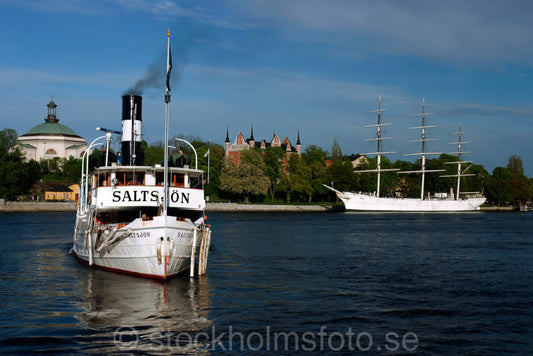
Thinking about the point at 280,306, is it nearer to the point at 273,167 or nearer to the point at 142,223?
the point at 142,223

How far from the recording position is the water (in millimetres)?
16062

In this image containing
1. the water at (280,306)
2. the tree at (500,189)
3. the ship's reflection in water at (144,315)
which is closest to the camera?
the ship's reflection in water at (144,315)

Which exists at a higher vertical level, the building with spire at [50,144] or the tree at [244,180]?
the building with spire at [50,144]

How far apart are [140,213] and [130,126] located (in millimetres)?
6427

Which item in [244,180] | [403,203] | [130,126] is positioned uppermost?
[130,126]

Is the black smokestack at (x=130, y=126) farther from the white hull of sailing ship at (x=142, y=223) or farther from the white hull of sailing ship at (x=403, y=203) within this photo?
the white hull of sailing ship at (x=403, y=203)

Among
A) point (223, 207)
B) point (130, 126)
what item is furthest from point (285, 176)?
point (130, 126)

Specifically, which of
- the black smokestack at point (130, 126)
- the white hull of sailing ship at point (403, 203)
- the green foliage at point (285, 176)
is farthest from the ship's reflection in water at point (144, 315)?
the white hull of sailing ship at point (403, 203)

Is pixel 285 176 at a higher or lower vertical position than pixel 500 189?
higher

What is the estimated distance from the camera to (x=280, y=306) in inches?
814

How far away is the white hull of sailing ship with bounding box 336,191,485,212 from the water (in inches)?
3772

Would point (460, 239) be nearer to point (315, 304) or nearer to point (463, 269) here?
point (463, 269)

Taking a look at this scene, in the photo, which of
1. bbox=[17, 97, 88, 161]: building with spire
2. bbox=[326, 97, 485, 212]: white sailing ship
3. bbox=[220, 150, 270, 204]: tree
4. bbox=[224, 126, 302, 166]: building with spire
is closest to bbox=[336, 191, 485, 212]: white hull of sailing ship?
bbox=[326, 97, 485, 212]: white sailing ship

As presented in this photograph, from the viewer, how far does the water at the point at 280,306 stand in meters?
16.1
